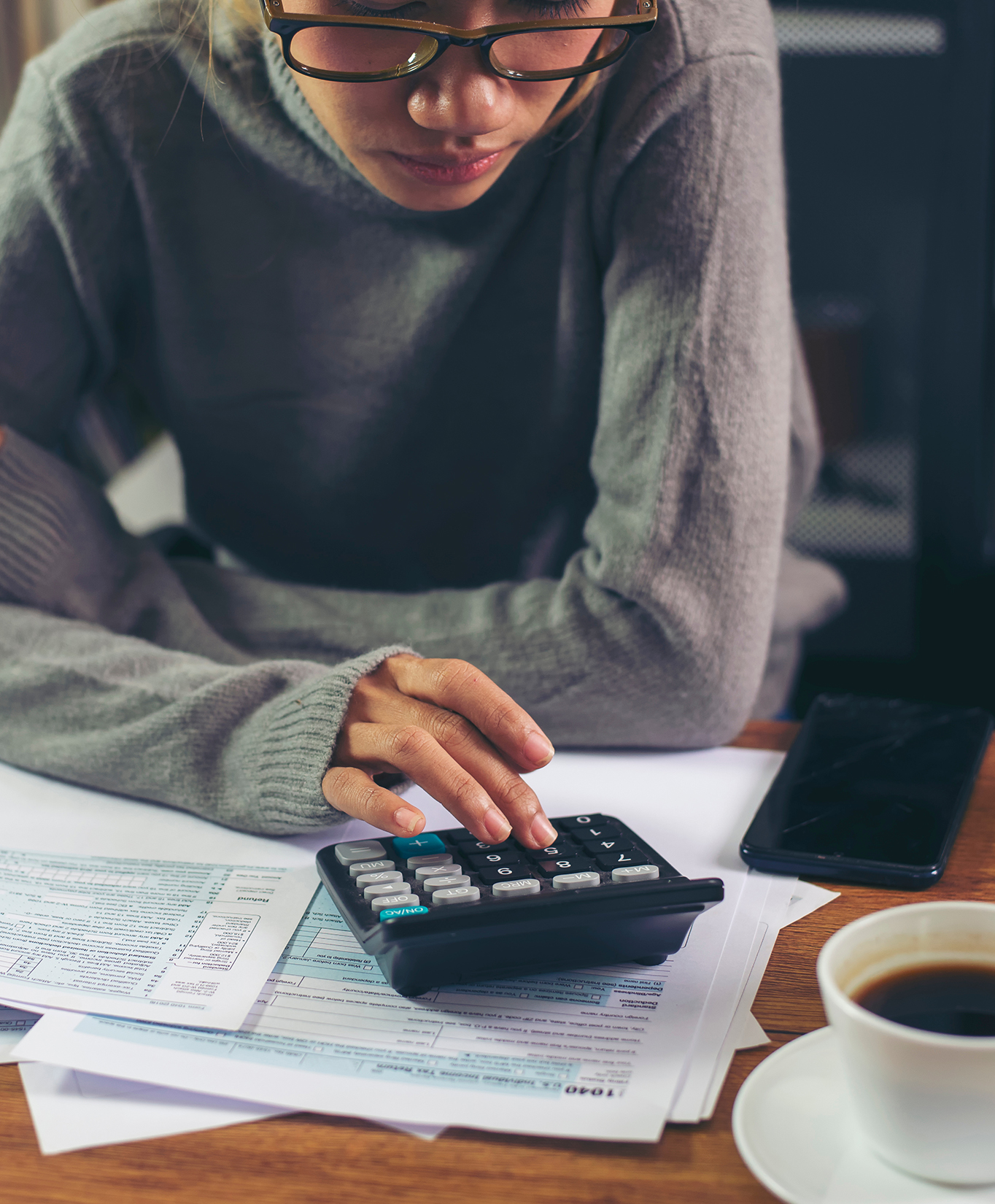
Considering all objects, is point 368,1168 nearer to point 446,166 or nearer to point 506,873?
point 506,873

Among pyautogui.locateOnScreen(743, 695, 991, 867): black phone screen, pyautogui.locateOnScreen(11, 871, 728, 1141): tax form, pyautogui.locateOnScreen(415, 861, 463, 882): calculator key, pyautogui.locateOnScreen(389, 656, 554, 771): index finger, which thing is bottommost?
pyautogui.locateOnScreen(743, 695, 991, 867): black phone screen

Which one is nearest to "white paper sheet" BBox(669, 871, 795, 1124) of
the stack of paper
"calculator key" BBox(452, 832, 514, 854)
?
the stack of paper

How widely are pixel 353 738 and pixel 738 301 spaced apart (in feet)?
1.15

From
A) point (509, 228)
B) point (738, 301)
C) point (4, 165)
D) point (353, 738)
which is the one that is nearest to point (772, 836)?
point (353, 738)

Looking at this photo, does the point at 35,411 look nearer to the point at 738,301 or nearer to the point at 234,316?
the point at 234,316

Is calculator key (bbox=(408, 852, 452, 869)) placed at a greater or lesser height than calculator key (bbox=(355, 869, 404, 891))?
lesser

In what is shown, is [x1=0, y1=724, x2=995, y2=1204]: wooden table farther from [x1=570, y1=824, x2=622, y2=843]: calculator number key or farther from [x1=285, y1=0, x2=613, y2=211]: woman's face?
[x1=285, y1=0, x2=613, y2=211]: woman's face

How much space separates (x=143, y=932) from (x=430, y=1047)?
15cm

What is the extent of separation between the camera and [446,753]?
1.64ft

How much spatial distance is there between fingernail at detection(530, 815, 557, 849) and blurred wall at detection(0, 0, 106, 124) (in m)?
1.48

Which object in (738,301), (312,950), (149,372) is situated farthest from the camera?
(149,372)

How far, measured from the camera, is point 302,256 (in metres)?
0.80

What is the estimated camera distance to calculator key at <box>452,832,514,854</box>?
46 centimetres

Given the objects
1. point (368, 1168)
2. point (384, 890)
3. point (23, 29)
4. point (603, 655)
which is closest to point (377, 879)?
point (384, 890)
